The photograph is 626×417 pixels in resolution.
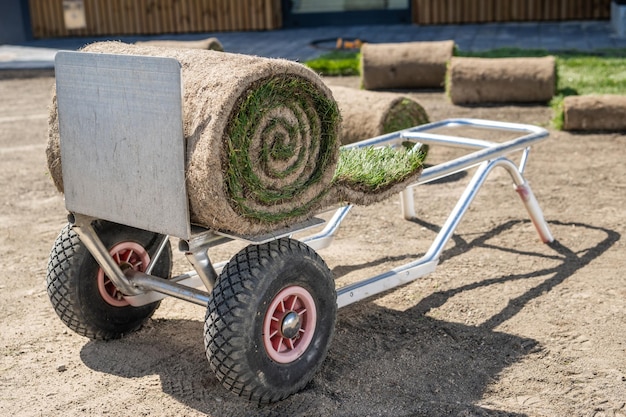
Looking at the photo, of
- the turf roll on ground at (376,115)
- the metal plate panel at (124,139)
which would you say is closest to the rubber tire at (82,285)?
the metal plate panel at (124,139)

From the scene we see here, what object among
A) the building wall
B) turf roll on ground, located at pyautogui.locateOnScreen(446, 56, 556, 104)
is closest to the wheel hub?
turf roll on ground, located at pyautogui.locateOnScreen(446, 56, 556, 104)

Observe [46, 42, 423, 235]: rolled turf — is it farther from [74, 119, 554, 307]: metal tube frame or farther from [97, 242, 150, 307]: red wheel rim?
[97, 242, 150, 307]: red wheel rim

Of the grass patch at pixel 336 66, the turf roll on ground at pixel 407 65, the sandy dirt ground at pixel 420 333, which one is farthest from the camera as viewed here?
the grass patch at pixel 336 66

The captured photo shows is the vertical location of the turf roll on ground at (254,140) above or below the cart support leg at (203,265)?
above

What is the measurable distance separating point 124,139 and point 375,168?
114 centimetres

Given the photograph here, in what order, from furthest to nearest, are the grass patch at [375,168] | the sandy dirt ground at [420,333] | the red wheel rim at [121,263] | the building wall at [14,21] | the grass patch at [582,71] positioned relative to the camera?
1. the building wall at [14,21]
2. the grass patch at [582,71]
3. the red wheel rim at [121,263]
4. the grass patch at [375,168]
5. the sandy dirt ground at [420,333]

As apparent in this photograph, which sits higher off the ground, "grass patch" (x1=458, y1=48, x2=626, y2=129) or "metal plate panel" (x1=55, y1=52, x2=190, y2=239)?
"metal plate panel" (x1=55, y1=52, x2=190, y2=239)

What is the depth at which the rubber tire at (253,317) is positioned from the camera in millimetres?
3348

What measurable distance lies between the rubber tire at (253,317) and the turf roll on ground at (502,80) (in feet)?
20.4

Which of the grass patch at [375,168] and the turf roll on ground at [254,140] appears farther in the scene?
the grass patch at [375,168]

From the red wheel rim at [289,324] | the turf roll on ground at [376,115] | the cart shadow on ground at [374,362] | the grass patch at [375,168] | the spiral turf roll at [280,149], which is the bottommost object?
the cart shadow on ground at [374,362]

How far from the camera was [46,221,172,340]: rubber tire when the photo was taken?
394cm

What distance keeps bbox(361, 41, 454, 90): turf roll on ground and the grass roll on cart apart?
260 inches

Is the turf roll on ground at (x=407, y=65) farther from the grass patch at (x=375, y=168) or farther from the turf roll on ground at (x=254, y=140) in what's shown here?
the turf roll on ground at (x=254, y=140)
